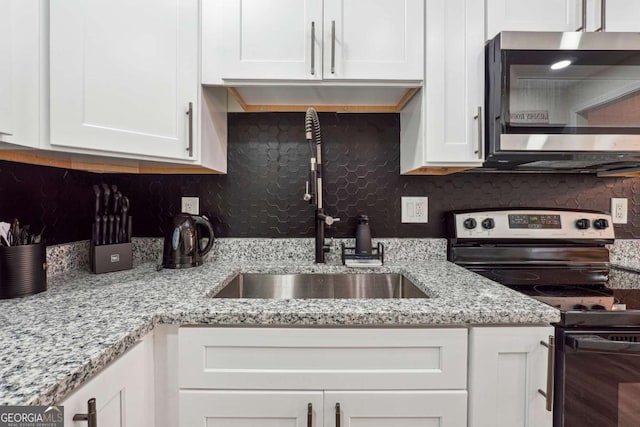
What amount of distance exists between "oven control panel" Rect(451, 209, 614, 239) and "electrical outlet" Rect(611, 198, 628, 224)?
115 millimetres

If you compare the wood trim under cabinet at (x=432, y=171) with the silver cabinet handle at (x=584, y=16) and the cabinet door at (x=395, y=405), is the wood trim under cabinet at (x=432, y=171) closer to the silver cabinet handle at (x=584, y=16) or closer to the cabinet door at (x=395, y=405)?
the silver cabinet handle at (x=584, y=16)

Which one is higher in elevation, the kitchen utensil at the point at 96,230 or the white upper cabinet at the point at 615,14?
the white upper cabinet at the point at 615,14

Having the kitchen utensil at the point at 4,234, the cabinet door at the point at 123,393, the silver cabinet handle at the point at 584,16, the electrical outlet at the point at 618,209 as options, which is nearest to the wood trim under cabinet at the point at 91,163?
the kitchen utensil at the point at 4,234

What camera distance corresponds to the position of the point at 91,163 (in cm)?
131

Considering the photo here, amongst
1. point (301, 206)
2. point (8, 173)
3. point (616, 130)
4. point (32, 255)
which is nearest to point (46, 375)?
point (32, 255)

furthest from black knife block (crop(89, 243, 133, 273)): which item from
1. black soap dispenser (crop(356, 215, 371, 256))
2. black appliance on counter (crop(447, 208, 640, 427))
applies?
black appliance on counter (crop(447, 208, 640, 427))

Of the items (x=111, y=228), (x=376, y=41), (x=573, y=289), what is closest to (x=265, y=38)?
(x=376, y=41)

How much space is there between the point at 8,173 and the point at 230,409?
3.43 ft

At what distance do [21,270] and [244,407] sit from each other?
0.77 metres

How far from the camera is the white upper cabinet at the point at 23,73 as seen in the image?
77cm

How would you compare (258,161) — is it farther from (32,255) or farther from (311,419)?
(311,419)

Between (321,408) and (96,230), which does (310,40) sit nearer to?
(96,230)

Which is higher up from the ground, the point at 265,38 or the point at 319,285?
the point at 265,38

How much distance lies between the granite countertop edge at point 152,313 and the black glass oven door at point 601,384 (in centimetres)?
12
